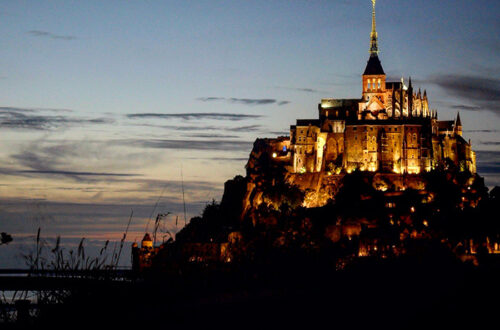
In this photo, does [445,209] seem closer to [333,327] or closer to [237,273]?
[237,273]

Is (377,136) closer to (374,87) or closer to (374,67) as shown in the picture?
(374,87)

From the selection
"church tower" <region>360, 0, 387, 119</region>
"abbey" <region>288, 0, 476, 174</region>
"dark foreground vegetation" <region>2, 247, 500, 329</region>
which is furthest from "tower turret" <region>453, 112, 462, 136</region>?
"dark foreground vegetation" <region>2, 247, 500, 329</region>

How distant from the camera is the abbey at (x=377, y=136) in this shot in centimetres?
9350

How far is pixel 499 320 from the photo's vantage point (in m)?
20.3

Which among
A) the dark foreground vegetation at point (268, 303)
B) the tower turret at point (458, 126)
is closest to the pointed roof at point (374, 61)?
the tower turret at point (458, 126)

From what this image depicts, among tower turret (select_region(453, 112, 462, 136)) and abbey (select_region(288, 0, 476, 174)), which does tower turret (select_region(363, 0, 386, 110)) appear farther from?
tower turret (select_region(453, 112, 462, 136))

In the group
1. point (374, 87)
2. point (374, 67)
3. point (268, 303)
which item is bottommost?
point (268, 303)

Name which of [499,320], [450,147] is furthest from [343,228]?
[499,320]

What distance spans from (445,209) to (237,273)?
62601mm

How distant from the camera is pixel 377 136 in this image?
94.4 meters

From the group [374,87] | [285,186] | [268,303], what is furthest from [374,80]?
[268,303]

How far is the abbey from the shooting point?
93500 millimetres

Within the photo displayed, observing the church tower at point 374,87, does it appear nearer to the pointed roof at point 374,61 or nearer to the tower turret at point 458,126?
the pointed roof at point 374,61

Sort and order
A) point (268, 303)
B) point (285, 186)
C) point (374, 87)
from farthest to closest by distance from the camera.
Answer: point (374, 87) < point (285, 186) < point (268, 303)
